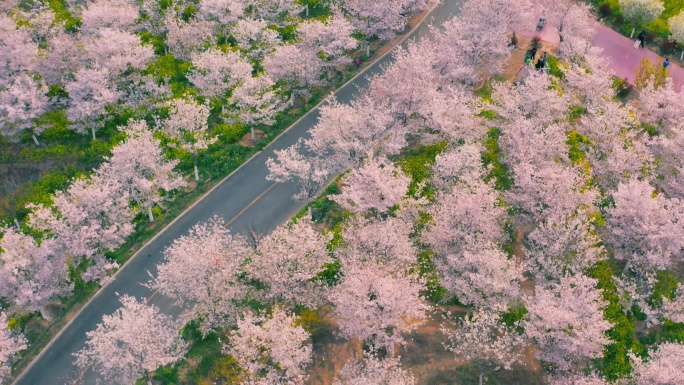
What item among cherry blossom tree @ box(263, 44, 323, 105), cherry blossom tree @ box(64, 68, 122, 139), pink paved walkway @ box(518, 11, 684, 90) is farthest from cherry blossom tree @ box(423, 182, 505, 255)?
cherry blossom tree @ box(64, 68, 122, 139)

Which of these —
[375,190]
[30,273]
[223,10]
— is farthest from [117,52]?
[375,190]

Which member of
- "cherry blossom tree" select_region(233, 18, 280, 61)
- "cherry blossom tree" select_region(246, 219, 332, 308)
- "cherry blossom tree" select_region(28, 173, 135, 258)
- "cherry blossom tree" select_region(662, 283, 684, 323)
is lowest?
"cherry blossom tree" select_region(28, 173, 135, 258)

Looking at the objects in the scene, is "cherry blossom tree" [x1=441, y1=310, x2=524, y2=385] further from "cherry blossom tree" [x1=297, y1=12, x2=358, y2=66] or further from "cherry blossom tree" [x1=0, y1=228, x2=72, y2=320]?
"cherry blossom tree" [x1=297, y1=12, x2=358, y2=66]

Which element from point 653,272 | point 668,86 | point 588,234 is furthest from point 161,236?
point 668,86

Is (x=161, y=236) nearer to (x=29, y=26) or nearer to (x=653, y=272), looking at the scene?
(x=29, y=26)

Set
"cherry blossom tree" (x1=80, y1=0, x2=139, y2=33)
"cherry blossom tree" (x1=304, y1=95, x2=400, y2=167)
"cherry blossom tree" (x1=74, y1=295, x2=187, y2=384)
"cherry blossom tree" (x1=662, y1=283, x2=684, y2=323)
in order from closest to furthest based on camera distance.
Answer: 1. "cherry blossom tree" (x1=74, y1=295, x2=187, y2=384)
2. "cherry blossom tree" (x1=662, y1=283, x2=684, y2=323)
3. "cherry blossom tree" (x1=304, y1=95, x2=400, y2=167)
4. "cherry blossom tree" (x1=80, y1=0, x2=139, y2=33)

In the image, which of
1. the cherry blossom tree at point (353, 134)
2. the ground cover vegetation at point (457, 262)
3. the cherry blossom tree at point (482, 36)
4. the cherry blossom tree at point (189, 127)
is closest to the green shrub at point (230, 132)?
the cherry blossom tree at point (189, 127)

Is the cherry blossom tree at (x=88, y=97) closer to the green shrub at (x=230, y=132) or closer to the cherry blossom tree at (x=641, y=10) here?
the green shrub at (x=230, y=132)
